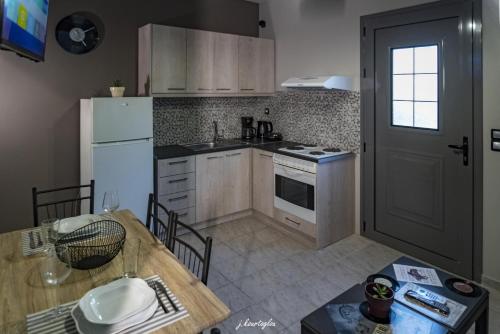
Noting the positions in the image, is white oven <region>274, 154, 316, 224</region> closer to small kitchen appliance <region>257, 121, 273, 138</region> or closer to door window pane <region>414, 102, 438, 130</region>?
small kitchen appliance <region>257, 121, 273, 138</region>

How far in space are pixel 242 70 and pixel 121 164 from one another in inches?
77.0

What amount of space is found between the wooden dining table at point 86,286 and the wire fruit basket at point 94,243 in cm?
4

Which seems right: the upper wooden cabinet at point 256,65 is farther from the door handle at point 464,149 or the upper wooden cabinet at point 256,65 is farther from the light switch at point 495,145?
the light switch at point 495,145

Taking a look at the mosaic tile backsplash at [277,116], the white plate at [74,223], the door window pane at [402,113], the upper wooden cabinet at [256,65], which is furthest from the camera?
the upper wooden cabinet at [256,65]

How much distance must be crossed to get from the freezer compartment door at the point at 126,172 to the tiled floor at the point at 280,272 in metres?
0.90

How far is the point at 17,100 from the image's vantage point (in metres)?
3.28

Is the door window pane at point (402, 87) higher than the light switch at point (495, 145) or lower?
higher

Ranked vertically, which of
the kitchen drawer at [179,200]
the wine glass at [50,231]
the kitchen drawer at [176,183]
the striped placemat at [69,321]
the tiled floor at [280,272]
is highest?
the kitchen drawer at [176,183]

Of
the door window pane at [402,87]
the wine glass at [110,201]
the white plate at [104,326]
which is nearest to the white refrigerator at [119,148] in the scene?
the wine glass at [110,201]

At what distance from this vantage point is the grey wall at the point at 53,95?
329 cm

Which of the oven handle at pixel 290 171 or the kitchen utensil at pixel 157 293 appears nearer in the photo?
the kitchen utensil at pixel 157 293

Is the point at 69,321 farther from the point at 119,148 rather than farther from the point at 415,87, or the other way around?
the point at 415,87

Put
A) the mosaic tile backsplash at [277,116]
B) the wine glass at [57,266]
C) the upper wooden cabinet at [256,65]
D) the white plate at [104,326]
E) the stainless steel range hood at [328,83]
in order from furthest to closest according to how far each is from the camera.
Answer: the upper wooden cabinet at [256,65] → the mosaic tile backsplash at [277,116] → the stainless steel range hood at [328,83] → the wine glass at [57,266] → the white plate at [104,326]

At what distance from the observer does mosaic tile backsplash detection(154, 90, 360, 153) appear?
3.88 m
